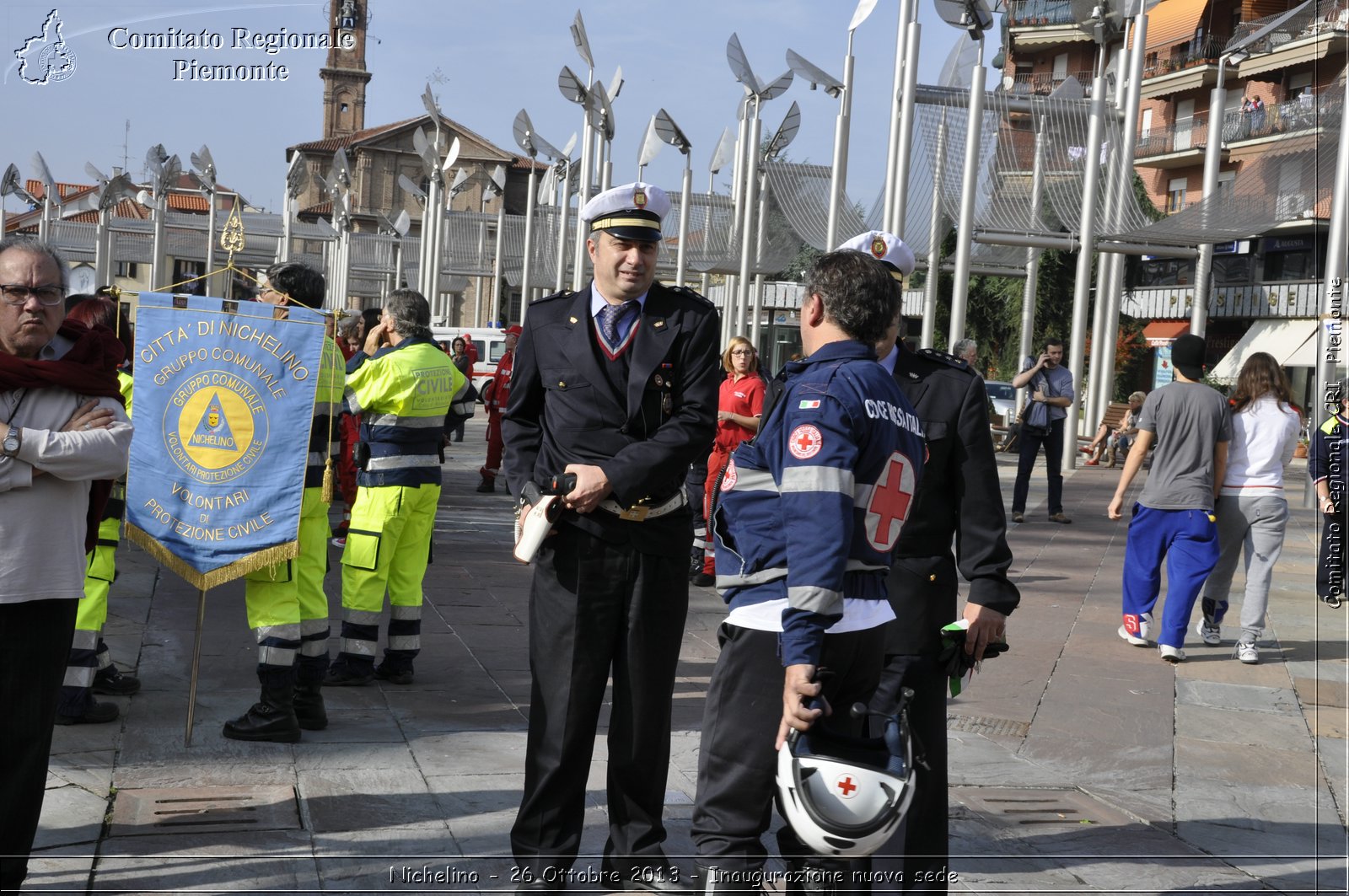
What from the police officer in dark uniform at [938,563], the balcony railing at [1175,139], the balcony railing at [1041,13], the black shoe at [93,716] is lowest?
the black shoe at [93,716]

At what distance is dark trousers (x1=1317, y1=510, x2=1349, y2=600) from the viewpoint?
7488 millimetres

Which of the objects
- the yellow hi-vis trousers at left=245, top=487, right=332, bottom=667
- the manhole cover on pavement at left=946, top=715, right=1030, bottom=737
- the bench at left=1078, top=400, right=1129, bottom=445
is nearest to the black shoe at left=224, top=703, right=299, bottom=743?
the yellow hi-vis trousers at left=245, top=487, right=332, bottom=667

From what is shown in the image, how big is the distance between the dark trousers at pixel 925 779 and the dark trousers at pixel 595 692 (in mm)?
805

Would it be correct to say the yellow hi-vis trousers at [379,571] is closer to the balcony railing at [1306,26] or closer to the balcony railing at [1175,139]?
the balcony railing at [1306,26]

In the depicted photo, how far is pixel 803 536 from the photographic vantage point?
313 cm

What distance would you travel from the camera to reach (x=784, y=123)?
22.7 meters

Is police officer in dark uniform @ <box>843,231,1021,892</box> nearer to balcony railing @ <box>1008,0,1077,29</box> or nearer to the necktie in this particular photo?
the necktie

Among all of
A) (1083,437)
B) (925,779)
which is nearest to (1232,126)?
(1083,437)

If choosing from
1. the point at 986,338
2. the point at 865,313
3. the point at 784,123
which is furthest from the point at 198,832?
the point at 986,338

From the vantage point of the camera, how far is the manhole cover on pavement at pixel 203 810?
448 centimetres

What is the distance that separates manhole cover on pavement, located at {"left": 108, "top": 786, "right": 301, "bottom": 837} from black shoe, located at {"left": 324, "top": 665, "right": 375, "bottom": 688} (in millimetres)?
1734

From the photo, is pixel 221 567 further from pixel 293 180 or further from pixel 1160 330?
pixel 1160 330

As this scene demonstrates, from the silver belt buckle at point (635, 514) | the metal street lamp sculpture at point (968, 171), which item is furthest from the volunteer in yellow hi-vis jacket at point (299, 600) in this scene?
the metal street lamp sculpture at point (968, 171)

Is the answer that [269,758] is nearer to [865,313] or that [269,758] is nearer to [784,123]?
[865,313]
